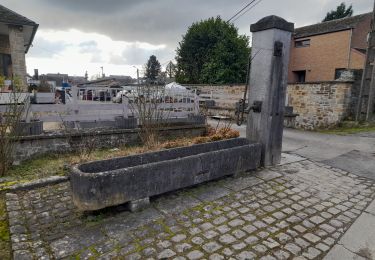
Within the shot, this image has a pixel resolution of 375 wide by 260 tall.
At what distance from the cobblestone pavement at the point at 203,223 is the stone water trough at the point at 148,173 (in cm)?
22

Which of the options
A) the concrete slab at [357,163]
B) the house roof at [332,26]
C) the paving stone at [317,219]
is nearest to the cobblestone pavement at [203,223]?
the paving stone at [317,219]

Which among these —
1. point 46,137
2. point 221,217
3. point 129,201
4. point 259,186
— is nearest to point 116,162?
point 129,201

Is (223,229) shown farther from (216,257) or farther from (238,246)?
(216,257)

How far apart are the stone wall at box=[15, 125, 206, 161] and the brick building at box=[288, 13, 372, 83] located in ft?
57.5

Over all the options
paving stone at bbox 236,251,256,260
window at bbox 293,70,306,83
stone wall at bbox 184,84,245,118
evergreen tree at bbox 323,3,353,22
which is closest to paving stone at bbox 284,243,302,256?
paving stone at bbox 236,251,256,260

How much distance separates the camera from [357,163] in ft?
17.8

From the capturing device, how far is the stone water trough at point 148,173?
116 inches

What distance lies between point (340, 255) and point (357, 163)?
3.57 m

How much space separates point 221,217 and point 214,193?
0.65m

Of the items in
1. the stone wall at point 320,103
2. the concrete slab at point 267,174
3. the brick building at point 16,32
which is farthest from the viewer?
the brick building at point 16,32

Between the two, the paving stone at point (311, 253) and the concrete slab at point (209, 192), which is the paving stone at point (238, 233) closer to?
the paving stone at point (311, 253)

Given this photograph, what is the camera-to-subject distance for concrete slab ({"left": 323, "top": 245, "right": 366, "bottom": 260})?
2545mm

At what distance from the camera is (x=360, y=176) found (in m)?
4.74

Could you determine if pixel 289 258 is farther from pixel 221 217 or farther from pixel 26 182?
pixel 26 182
